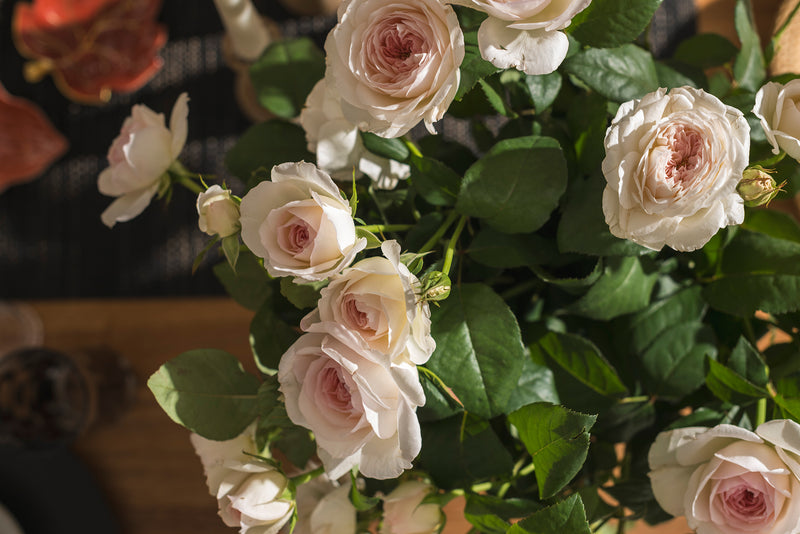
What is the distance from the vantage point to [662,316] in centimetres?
35

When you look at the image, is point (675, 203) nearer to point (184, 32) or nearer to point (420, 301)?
point (420, 301)

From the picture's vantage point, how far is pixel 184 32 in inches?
26.5

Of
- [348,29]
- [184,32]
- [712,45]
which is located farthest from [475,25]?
[184,32]

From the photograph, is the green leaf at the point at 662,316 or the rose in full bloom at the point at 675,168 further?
the green leaf at the point at 662,316

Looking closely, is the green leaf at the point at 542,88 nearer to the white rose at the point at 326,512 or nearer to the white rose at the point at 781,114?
the white rose at the point at 781,114

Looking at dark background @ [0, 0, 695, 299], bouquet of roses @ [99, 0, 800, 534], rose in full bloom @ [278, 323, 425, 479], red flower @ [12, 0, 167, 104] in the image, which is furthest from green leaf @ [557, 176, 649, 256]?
red flower @ [12, 0, 167, 104]

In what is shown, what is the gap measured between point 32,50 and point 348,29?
0.56 metres

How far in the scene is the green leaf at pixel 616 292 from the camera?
12.4 inches

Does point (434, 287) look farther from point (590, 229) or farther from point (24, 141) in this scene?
point (24, 141)

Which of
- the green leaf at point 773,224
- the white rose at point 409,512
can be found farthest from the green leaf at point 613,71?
the white rose at point 409,512

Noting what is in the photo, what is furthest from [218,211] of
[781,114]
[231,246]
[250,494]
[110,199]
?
[110,199]

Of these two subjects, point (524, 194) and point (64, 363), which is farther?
point (64, 363)

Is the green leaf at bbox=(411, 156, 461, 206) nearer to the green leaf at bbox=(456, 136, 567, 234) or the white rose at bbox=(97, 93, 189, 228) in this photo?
the green leaf at bbox=(456, 136, 567, 234)

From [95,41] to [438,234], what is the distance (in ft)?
1.77
